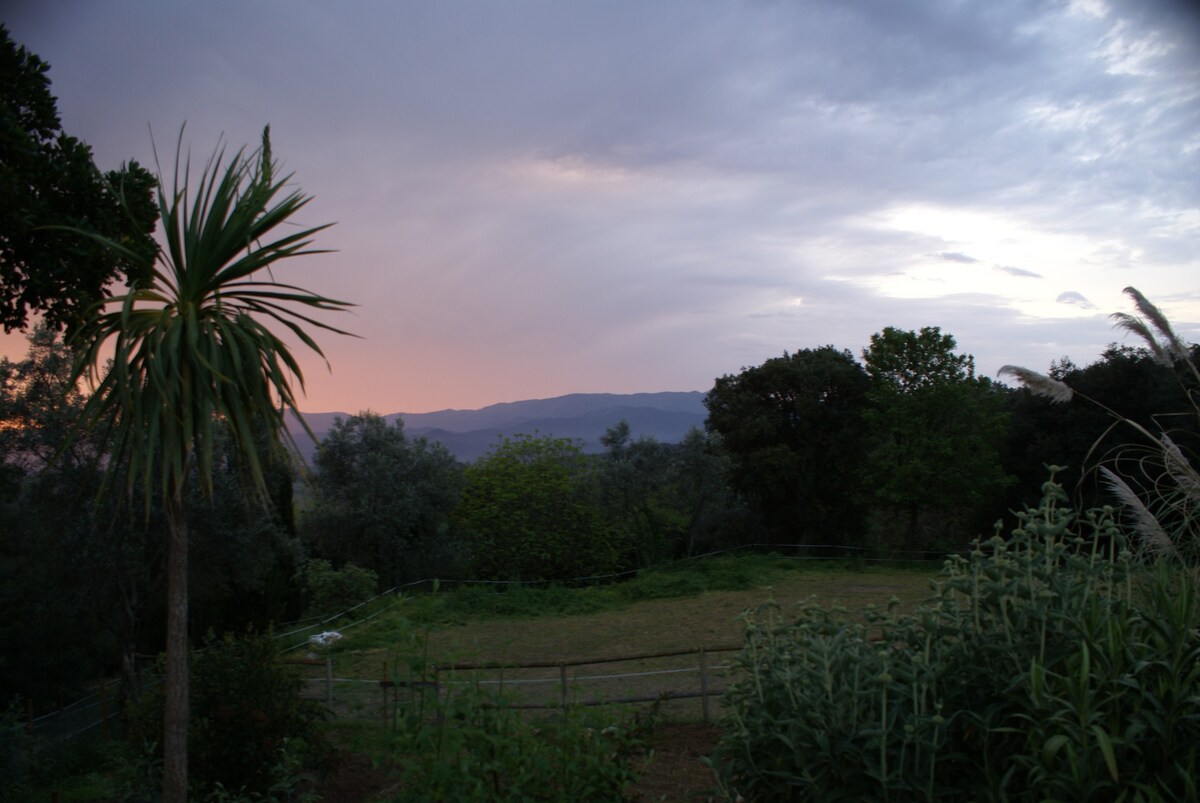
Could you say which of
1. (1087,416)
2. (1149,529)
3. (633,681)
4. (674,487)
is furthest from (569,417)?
(1149,529)

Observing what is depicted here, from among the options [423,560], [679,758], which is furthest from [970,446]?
[679,758]

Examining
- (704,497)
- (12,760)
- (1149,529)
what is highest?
(1149,529)

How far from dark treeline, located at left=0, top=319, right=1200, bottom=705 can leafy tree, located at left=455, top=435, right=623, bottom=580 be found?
6 cm

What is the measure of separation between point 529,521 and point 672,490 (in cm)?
664

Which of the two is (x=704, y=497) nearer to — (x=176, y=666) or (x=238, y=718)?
(x=238, y=718)

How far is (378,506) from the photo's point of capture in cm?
2225

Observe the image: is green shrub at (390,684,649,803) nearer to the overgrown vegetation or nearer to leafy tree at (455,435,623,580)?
the overgrown vegetation

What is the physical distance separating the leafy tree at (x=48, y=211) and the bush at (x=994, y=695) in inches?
188

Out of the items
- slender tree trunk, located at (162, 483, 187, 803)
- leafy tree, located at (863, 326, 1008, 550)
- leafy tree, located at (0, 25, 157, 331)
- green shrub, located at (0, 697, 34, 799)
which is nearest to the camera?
slender tree trunk, located at (162, 483, 187, 803)

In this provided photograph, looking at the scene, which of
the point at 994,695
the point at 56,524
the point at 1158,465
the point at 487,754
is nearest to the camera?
the point at 994,695

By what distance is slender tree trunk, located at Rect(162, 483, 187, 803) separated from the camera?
477cm

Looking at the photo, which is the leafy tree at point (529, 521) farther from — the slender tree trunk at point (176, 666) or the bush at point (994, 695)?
the bush at point (994, 695)

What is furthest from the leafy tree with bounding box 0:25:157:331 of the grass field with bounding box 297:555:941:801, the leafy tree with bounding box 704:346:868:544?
the leafy tree with bounding box 704:346:868:544

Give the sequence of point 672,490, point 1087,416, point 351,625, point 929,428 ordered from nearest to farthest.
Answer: point 351,625, point 1087,416, point 929,428, point 672,490
